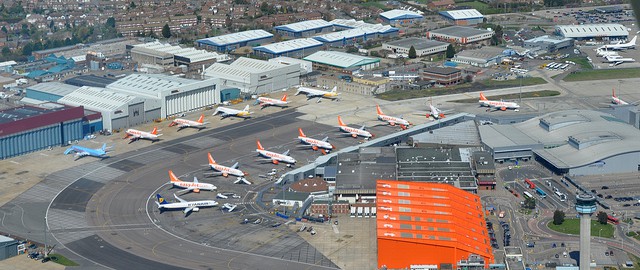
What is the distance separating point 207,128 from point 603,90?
138 ft

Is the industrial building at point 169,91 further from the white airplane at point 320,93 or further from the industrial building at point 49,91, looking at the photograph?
the white airplane at point 320,93

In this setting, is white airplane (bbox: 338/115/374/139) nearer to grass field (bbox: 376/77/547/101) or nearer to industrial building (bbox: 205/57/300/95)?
grass field (bbox: 376/77/547/101)

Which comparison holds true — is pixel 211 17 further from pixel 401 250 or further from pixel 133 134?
pixel 401 250

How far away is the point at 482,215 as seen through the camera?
62.4m

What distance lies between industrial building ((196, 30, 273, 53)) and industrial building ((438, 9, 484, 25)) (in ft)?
95.7

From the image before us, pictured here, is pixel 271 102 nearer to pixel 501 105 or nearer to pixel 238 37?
pixel 501 105

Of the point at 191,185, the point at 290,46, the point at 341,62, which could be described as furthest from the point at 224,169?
the point at 290,46

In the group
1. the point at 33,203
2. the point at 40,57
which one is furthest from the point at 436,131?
the point at 40,57

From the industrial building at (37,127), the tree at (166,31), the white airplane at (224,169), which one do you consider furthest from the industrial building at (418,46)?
the white airplane at (224,169)

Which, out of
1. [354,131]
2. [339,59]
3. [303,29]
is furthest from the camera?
[303,29]

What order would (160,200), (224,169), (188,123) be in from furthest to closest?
(188,123) → (224,169) → (160,200)

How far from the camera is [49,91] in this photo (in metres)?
93.8

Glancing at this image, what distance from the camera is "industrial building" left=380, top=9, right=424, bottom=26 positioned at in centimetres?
14312

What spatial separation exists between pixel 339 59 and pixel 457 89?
18.0 meters
